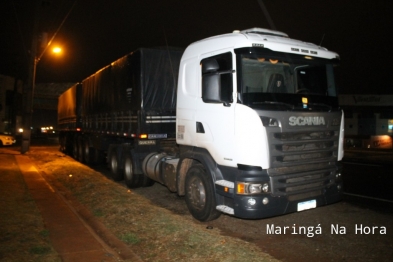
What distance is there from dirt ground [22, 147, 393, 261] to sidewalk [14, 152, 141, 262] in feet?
0.72

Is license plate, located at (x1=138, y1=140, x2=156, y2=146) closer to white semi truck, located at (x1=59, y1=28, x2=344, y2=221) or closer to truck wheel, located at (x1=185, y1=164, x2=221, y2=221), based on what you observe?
white semi truck, located at (x1=59, y1=28, x2=344, y2=221)

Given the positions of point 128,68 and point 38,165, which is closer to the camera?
point 128,68

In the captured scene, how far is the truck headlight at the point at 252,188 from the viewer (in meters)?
5.35

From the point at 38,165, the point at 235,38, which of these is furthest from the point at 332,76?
the point at 38,165

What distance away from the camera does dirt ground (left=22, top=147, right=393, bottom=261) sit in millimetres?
5129

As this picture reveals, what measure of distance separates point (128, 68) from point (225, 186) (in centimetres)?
550

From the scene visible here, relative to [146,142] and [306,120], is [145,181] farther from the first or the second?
[306,120]

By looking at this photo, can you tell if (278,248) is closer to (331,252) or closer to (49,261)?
(331,252)

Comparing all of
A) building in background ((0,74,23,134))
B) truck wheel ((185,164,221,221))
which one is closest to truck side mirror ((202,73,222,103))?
truck wheel ((185,164,221,221))

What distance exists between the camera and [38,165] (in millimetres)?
15836

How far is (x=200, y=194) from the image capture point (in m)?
6.56

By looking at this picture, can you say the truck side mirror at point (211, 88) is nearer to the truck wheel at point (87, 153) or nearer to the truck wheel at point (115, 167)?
the truck wheel at point (115, 167)

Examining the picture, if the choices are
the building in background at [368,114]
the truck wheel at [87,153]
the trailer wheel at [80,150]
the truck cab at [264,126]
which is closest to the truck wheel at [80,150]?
the trailer wheel at [80,150]

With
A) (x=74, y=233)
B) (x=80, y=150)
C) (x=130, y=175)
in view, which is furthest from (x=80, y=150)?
(x=74, y=233)
